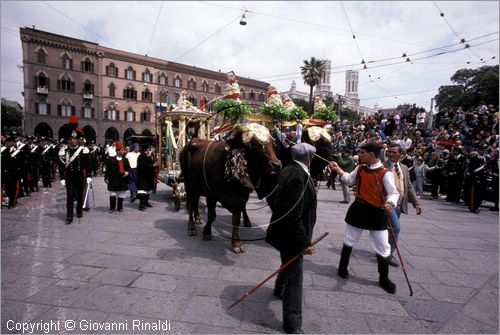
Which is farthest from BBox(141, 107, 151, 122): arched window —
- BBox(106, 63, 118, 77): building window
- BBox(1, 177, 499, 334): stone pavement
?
BBox(1, 177, 499, 334): stone pavement

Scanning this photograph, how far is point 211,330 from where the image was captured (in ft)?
9.27

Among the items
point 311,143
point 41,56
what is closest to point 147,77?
point 41,56

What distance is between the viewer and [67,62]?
119 feet

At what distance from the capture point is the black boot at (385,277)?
369 centimetres

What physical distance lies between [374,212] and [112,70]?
4324 cm

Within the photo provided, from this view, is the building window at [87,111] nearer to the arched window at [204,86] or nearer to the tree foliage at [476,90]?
the arched window at [204,86]

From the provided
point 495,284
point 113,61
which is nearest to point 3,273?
point 495,284

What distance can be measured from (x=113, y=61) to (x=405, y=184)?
43.0 meters

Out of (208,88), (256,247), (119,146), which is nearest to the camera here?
(256,247)

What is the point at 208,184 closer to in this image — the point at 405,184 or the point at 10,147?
the point at 405,184

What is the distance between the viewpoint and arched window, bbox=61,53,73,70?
118 feet

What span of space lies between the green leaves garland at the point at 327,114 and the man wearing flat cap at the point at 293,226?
3183 millimetres

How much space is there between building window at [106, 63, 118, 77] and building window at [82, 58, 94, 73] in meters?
1.92

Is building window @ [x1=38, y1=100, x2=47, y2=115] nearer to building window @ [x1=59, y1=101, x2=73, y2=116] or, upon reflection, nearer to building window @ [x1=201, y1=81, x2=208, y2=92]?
building window @ [x1=59, y1=101, x2=73, y2=116]
